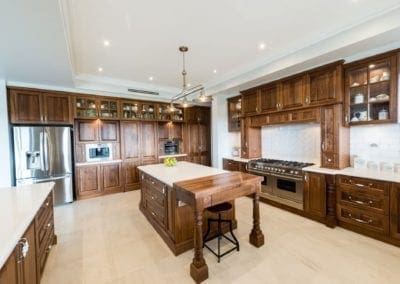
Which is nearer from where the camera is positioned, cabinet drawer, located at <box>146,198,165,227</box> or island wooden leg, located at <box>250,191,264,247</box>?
island wooden leg, located at <box>250,191,264,247</box>

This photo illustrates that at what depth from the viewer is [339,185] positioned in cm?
295

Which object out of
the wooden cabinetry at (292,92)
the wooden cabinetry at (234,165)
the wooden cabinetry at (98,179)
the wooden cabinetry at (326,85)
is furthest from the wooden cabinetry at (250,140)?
the wooden cabinetry at (98,179)

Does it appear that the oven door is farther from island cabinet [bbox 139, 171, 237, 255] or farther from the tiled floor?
island cabinet [bbox 139, 171, 237, 255]

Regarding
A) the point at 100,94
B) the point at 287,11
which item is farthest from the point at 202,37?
the point at 100,94

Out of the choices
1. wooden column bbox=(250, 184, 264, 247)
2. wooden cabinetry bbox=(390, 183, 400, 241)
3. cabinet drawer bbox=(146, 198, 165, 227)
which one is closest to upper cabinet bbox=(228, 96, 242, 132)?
wooden column bbox=(250, 184, 264, 247)

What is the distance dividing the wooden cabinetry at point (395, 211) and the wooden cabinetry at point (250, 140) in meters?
2.64

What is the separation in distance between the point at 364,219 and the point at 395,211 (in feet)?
1.23

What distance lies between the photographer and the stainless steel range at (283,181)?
3.45 m

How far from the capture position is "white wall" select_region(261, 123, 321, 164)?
3807 mm

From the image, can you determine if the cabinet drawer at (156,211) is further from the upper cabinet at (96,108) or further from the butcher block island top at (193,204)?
the upper cabinet at (96,108)

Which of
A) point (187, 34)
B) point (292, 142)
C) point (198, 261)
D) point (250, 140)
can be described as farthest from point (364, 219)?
point (187, 34)

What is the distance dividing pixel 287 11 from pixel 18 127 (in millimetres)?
5158

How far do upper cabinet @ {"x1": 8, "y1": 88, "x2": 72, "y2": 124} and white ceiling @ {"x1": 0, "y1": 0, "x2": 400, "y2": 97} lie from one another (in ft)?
1.18

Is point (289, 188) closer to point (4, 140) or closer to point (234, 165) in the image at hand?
point (234, 165)
